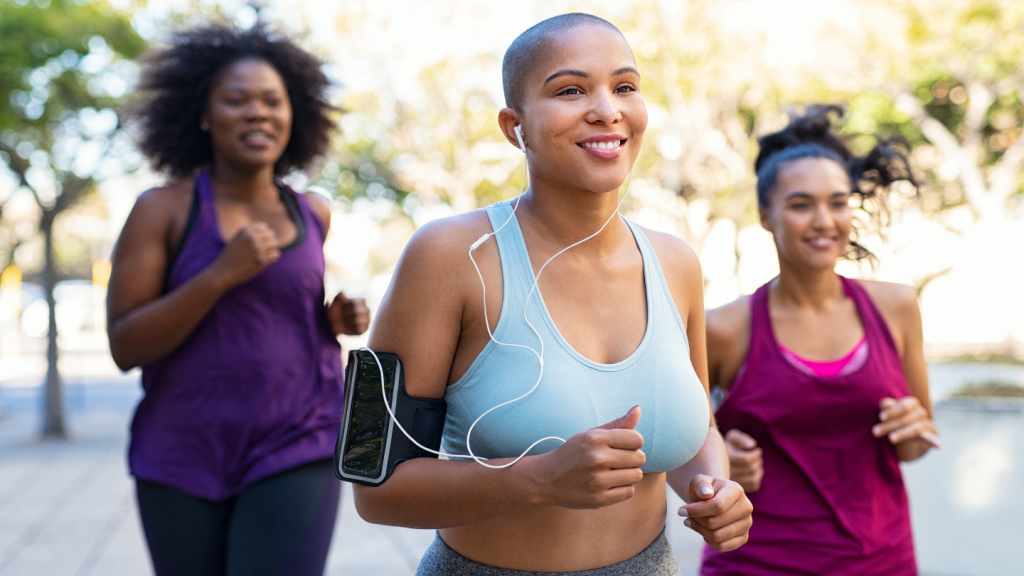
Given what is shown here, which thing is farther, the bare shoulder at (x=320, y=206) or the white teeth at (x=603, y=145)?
the bare shoulder at (x=320, y=206)

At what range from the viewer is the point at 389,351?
1.71 metres

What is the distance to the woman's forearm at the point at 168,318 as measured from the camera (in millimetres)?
2611

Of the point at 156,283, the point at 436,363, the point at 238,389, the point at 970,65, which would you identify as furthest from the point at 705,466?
the point at 970,65

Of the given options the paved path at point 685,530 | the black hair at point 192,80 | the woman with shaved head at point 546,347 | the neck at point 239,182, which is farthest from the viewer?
the paved path at point 685,530

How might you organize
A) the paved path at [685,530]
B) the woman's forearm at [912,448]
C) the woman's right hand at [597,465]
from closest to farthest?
the woman's right hand at [597,465] → the woman's forearm at [912,448] → the paved path at [685,530]

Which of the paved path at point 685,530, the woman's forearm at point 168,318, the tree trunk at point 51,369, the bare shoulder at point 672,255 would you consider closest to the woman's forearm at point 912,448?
the bare shoulder at point 672,255

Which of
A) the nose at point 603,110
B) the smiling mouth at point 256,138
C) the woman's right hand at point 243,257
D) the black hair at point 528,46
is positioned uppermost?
the black hair at point 528,46

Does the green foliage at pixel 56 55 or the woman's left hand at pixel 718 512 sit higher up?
the green foliage at pixel 56 55

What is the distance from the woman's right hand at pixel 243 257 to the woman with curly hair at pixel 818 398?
140cm

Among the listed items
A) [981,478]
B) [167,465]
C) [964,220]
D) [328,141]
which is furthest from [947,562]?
[964,220]

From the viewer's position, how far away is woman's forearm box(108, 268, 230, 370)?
261cm

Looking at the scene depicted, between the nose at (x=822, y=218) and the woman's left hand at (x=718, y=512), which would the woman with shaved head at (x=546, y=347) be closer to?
the woman's left hand at (x=718, y=512)

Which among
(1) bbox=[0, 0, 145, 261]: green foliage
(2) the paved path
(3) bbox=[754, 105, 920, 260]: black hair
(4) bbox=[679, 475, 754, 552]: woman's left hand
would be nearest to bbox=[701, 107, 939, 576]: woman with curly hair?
(3) bbox=[754, 105, 920, 260]: black hair

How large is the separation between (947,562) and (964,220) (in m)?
14.6
